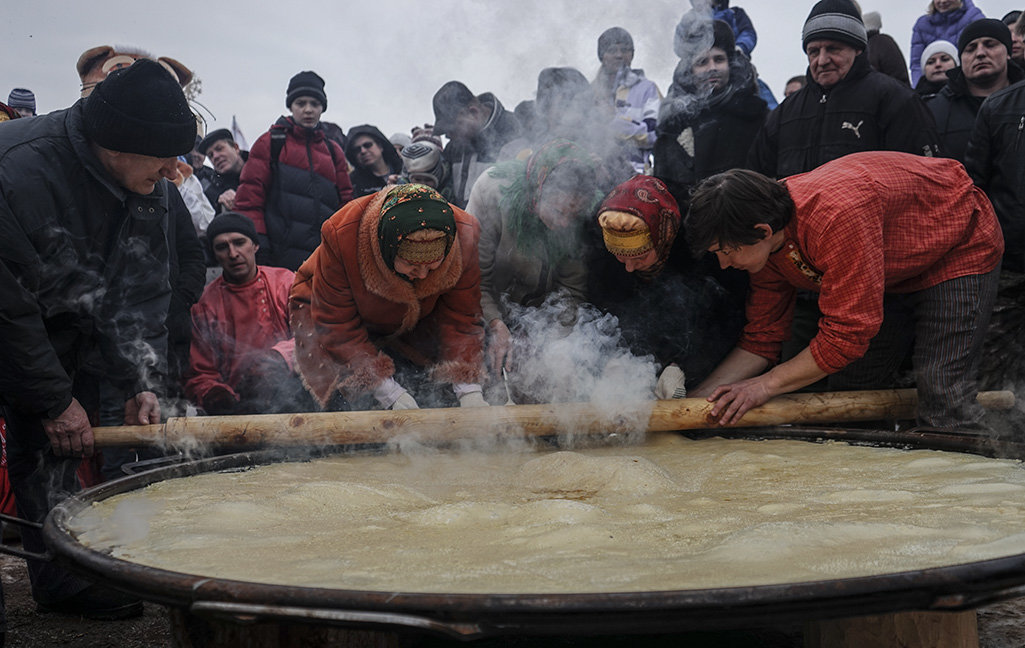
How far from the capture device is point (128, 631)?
2.96 metres

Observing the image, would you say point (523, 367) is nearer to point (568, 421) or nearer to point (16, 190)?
point (568, 421)

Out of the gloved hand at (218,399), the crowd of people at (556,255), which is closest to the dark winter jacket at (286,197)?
the crowd of people at (556,255)

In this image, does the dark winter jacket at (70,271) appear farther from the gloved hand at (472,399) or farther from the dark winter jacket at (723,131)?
the dark winter jacket at (723,131)

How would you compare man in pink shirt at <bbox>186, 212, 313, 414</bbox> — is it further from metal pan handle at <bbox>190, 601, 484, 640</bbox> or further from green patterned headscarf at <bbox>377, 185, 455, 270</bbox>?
metal pan handle at <bbox>190, 601, 484, 640</bbox>

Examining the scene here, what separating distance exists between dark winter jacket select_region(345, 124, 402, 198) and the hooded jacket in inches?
147

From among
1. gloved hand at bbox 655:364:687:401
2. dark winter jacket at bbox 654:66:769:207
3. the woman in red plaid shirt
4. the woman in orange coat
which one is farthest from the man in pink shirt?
dark winter jacket at bbox 654:66:769:207

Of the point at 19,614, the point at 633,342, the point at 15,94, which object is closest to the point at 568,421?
the point at 633,342

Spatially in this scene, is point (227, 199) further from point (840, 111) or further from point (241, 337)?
point (840, 111)

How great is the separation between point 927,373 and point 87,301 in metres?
3.23

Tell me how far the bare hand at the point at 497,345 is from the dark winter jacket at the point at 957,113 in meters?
2.70

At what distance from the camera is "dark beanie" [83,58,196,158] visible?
2.74 metres

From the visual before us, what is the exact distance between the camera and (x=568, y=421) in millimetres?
3045

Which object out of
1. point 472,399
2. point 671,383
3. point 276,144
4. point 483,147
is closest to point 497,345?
point 472,399

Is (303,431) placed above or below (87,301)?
below
